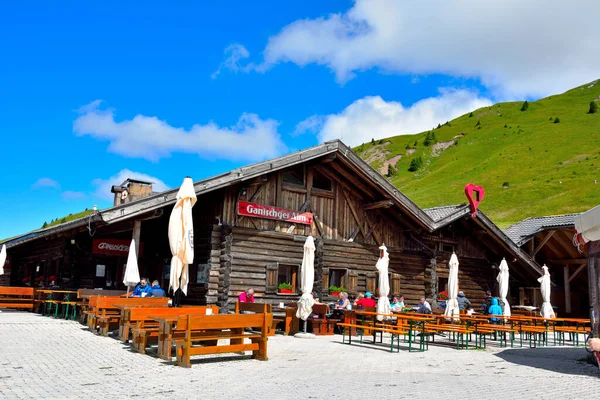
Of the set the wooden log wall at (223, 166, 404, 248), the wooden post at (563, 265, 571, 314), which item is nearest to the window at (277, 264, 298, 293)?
the wooden log wall at (223, 166, 404, 248)

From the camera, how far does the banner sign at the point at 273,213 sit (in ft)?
54.8

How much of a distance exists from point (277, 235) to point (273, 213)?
71 cm

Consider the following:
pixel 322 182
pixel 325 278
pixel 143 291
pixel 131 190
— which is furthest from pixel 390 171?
pixel 143 291

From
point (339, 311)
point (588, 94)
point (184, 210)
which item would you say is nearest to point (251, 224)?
point (339, 311)

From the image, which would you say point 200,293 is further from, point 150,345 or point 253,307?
point 150,345

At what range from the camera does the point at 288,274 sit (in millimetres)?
18188

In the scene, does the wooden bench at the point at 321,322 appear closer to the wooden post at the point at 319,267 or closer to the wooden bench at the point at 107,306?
the wooden post at the point at 319,267

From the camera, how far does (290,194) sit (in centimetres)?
1789

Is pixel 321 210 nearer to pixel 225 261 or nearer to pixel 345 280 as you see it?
pixel 345 280

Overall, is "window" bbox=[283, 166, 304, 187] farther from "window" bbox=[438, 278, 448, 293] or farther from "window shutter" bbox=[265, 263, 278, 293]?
"window" bbox=[438, 278, 448, 293]

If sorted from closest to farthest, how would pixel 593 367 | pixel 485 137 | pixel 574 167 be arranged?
1. pixel 593 367
2. pixel 574 167
3. pixel 485 137

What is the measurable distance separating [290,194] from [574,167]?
2280 inches

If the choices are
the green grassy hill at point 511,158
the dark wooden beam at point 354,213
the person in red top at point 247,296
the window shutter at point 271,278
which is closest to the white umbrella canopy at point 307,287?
the person in red top at point 247,296

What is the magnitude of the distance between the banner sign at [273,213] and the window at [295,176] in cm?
101
